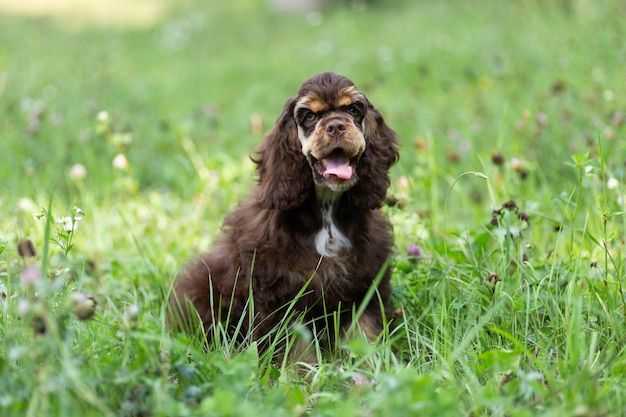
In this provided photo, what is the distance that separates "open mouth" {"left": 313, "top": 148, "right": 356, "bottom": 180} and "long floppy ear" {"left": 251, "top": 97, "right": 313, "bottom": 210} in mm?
87

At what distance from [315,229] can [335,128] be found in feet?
1.71

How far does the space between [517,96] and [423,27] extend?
4050 millimetres

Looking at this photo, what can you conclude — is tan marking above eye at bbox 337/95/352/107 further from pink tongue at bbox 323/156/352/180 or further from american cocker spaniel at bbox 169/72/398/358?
pink tongue at bbox 323/156/352/180

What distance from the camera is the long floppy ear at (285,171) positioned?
342cm

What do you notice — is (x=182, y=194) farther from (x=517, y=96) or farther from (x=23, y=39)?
(x=23, y=39)

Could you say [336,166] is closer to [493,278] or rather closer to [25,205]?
[493,278]

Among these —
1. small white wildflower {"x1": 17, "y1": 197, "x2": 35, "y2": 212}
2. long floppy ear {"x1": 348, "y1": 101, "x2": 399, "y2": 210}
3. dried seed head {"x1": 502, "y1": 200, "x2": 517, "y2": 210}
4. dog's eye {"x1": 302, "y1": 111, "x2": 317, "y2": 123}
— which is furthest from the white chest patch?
small white wildflower {"x1": 17, "y1": 197, "x2": 35, "y2": 212}

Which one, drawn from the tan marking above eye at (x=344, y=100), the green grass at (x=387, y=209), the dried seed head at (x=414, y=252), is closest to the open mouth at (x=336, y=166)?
the tan marking above eye at (x=344, y=100)

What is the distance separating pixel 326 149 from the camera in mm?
3285

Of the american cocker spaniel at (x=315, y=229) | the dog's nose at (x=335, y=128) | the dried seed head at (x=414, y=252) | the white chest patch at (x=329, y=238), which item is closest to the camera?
the dog's nose at (x=335, y=128)

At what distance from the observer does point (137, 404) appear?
2.42 m

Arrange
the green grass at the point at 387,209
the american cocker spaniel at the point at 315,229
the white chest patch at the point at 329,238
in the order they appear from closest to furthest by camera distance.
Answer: the green grass at the point at 387,209
the american cocker spaniel at the point at 315,229
the white chest patch at the point at 329,238

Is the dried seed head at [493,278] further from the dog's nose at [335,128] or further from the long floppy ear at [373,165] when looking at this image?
the dog's nose at [335,128]

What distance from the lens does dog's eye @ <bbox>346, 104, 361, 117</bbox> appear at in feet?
11.3
